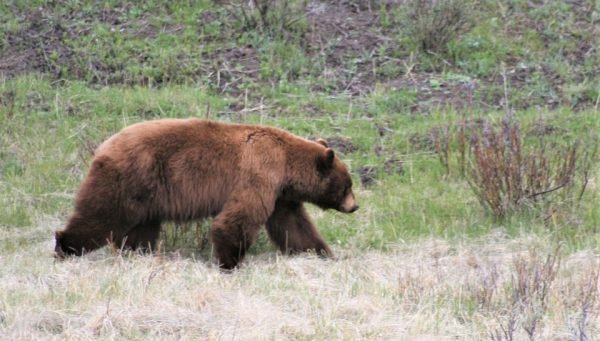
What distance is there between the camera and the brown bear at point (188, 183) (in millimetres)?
7754

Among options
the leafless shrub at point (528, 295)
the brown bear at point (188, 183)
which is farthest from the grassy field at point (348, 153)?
the brown bear at point (188, 183)

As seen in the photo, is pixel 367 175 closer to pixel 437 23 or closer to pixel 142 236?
pixel 142 236

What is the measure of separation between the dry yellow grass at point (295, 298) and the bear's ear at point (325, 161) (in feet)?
2.58

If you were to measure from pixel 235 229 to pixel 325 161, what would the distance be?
38.5 inches

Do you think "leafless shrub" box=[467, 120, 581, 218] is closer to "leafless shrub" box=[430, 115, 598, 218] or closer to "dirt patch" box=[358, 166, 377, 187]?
"leafless shrub" box=[430, 115, 598, 218]

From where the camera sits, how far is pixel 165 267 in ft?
24.2

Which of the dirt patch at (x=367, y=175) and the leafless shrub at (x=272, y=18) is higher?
the leafless shrub at (x=272, y=18)

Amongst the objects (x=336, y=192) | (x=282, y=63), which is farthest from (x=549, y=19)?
(x=336, y=192)

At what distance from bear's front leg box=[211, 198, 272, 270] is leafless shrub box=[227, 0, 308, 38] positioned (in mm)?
5825

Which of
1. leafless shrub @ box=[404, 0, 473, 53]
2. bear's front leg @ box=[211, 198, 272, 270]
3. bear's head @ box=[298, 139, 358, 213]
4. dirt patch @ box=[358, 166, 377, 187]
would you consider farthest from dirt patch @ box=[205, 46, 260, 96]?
bear's front leg @ box=[211, 198, 272, 270]

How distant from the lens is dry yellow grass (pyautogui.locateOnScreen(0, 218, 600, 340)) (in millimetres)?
6117

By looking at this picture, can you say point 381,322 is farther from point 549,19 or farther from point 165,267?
point 549,19

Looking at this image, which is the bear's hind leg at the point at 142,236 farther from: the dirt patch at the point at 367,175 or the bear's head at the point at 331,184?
the dirt patch at the point at 367,175

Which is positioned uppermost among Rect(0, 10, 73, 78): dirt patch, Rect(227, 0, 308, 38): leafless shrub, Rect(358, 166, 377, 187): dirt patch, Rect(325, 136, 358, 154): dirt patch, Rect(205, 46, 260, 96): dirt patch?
Rect(227, 0, 308, 38): leafless shrub
